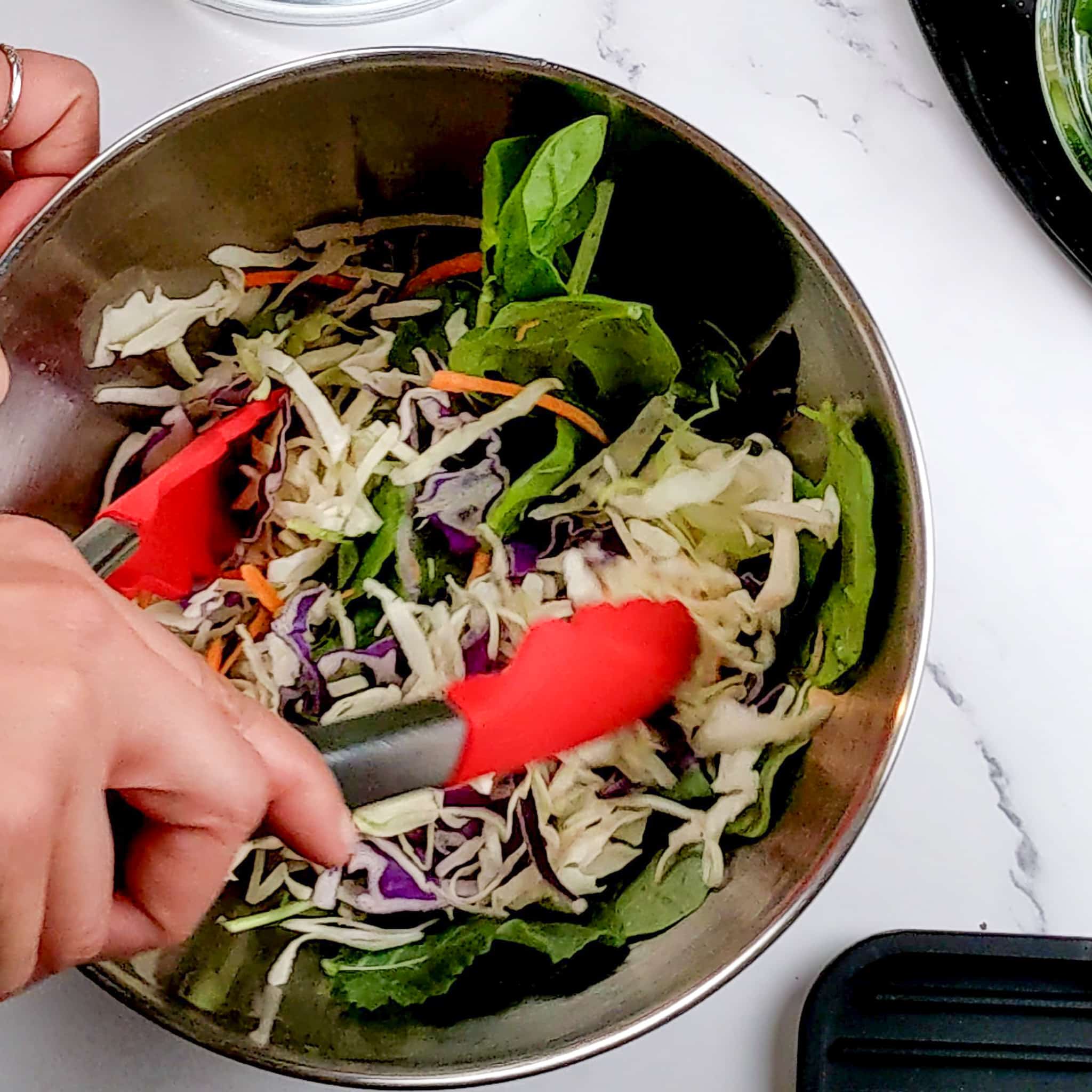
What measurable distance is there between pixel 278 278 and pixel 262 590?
0.22m

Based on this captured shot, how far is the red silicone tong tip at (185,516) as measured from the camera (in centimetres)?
78

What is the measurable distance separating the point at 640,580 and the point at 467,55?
354mm

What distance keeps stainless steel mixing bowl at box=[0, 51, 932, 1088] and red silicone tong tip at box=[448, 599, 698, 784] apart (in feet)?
0.39

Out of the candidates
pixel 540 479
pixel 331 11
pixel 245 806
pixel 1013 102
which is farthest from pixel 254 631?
pixel 1013 102

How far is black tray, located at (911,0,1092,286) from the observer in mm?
881

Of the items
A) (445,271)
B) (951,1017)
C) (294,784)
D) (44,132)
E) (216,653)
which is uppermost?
(44,132)

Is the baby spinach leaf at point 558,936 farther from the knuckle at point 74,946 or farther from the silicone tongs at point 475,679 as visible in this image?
the knuckle at point 74,946

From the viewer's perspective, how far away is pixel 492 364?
2.67 feet

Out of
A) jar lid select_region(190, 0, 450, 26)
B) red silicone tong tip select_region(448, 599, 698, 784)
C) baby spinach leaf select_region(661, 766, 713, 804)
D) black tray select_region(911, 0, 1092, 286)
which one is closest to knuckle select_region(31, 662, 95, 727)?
red silicone tong tip select_region(448, 599, 698, 784)

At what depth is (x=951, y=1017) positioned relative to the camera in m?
0.78

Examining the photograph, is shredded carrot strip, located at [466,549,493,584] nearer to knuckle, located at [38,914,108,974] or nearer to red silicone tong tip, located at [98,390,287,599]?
red silicone tong tip, located at [98,390,287,599]

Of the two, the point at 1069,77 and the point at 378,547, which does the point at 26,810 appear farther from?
the point at 1069,77

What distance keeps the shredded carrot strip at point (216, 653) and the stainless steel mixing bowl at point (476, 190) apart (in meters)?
0.12

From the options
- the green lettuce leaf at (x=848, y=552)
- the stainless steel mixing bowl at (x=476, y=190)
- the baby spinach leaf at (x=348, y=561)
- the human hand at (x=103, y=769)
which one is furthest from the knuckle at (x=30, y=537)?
the green lettuce leaf at (x=848, y=552)
